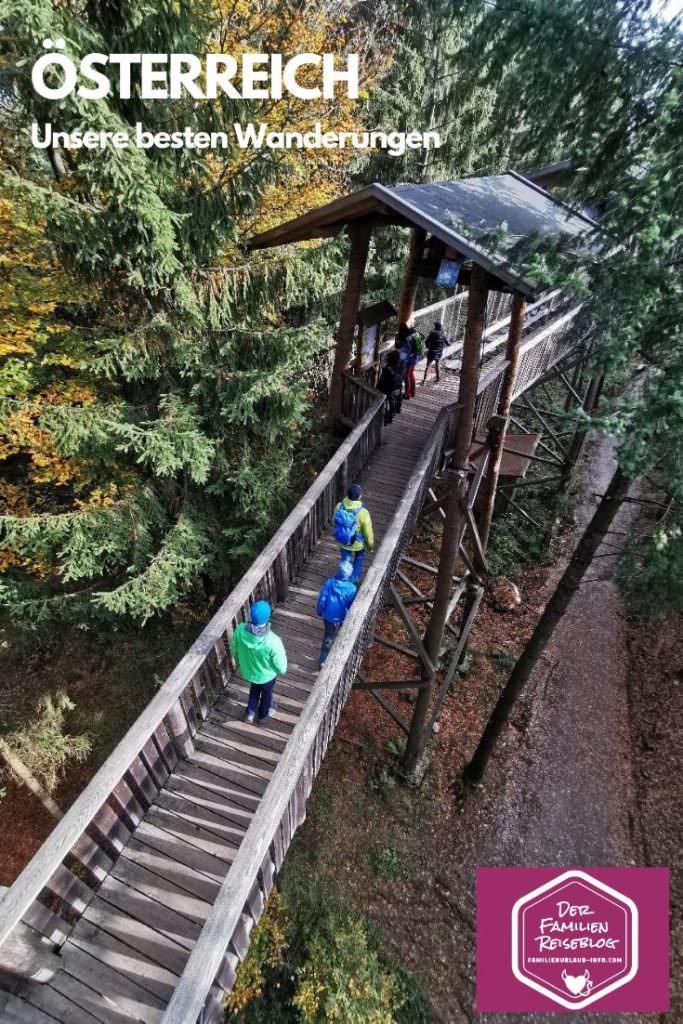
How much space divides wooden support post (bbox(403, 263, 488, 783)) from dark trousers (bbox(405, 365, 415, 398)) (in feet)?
12.9

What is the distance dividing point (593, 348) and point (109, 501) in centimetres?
840

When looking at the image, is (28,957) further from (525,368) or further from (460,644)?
(525,368)

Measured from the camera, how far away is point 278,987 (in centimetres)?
796

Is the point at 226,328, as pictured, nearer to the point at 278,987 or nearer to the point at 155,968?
the point at 155,968

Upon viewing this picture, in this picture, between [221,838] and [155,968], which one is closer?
[155,968]

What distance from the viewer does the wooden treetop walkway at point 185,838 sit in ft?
11.8

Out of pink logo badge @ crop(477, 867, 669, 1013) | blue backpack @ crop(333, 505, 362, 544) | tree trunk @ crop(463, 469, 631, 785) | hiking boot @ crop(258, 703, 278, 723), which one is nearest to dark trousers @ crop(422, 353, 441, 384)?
tree trunk @ crop(463, 469, 631, 785)

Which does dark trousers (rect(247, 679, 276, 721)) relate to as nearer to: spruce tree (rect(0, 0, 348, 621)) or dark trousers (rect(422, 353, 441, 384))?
spruce tree (rect(0, 0, 348, 621))

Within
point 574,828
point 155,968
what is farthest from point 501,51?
point 574,828

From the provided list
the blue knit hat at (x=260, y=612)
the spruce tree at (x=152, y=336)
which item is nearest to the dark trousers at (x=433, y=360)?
the spruce tree at (x=152, y=336)

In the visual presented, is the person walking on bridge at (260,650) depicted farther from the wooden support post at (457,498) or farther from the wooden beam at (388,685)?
the wooden support post at (457,498)

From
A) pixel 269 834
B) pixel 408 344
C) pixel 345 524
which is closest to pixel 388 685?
pixel 345 524

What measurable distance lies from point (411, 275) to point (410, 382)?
7.30 feet

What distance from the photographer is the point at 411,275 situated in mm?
10141
